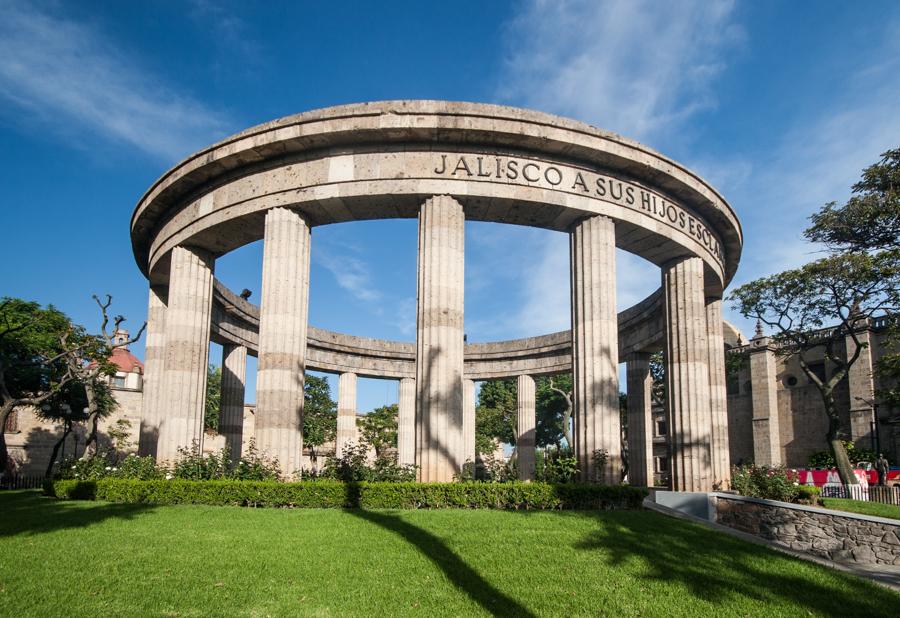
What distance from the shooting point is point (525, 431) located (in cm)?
4219

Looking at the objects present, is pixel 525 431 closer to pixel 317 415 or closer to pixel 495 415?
pixel 495 415

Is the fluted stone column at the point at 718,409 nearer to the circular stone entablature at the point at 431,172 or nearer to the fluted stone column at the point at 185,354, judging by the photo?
the circular stone entablature at the point at 431,172

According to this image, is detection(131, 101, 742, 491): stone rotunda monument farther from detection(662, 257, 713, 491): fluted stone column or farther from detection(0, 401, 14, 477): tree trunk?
detection(0, 401, 14, 477): tree trunk

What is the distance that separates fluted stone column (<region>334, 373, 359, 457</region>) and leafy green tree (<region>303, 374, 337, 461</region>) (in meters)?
28.2

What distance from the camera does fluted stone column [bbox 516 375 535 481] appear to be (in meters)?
42.0

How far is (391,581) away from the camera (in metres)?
9.82

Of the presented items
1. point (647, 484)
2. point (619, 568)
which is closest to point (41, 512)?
point (619, 568)

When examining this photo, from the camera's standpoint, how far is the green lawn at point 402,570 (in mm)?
8805

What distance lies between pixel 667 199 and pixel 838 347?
114 ft

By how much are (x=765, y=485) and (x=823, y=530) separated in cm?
713

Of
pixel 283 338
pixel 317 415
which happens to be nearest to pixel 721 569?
pixel 283 338

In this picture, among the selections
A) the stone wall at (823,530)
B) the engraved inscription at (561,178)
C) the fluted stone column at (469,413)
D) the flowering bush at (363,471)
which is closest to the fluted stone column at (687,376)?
the engraved inscription at (561,178)

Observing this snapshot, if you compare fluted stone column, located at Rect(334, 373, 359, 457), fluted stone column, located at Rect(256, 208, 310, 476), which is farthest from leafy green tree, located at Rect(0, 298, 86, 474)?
fluted stone column, located at Rect(256, 208, 310, 476)

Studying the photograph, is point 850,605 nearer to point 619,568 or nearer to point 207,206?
point 619,568
